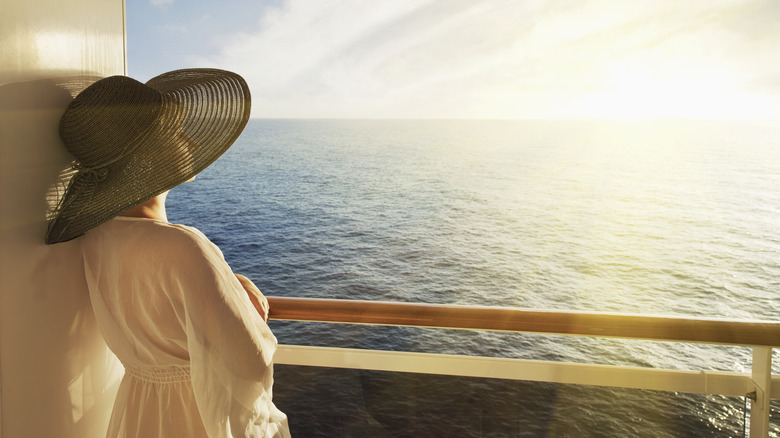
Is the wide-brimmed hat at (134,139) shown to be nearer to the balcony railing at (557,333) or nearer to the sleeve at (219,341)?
the sleeve at (219,341)

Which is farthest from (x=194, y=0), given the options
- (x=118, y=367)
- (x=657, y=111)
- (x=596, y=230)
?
(x=118, y=367)

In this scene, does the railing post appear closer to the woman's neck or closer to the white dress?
the white dress

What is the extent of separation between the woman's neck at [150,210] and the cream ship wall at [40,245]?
0.12 metres

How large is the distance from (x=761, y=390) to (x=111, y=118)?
1.21m

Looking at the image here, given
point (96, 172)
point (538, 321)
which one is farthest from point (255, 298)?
point (538, 321)

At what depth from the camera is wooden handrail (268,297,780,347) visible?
915mm

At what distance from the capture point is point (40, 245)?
0.72 metres

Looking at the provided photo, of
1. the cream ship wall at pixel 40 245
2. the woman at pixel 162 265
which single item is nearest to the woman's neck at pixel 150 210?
the woman at pixel 162 265

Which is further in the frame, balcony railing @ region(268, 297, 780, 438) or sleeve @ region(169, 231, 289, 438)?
balcony railing @ region(268, 297, 780, 438)

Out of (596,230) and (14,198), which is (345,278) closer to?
(596,230)

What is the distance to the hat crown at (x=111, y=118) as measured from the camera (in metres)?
0.67

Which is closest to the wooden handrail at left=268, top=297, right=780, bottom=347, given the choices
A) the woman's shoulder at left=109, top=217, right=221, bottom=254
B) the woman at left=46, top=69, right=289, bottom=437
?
the woman at left=46, top=69, right=289, bottom=437

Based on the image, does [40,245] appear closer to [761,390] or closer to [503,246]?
[761,390]

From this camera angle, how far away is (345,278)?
28.3 m
